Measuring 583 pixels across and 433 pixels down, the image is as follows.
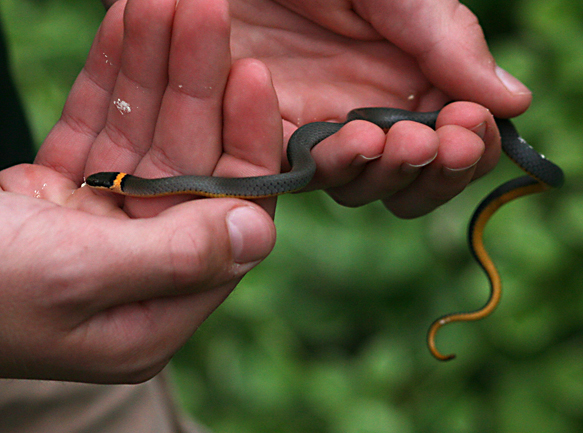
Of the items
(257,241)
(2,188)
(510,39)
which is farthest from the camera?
(510,39)

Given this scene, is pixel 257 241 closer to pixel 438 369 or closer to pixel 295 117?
pixel 295 117

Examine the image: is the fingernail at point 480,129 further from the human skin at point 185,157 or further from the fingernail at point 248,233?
the fingernail at point 248,233

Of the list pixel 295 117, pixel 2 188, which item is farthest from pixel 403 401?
pixel 2 188

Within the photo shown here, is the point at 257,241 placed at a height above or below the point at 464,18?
below

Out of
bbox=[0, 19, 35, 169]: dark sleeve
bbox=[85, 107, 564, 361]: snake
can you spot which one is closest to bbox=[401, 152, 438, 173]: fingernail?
bbox=[85, 107, 564, 361]: snake

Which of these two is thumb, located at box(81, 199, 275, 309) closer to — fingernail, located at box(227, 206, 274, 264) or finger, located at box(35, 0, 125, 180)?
fingernail, located at box(227, 206, 274, 264)

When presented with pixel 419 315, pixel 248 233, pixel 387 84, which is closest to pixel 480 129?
pixel 387 84
